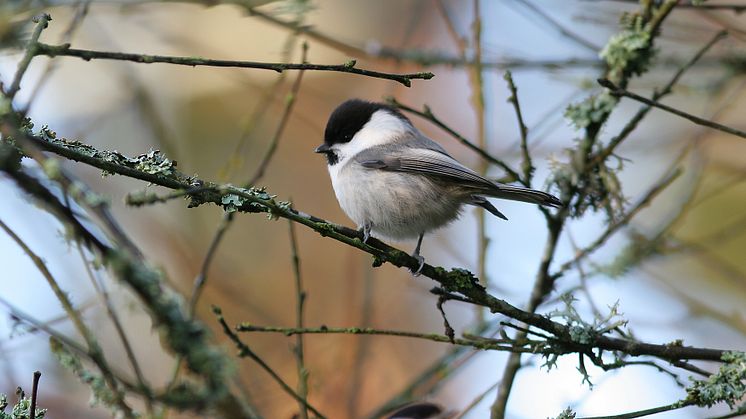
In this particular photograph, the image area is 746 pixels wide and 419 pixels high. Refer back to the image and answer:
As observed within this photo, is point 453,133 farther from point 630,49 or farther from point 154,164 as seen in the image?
point 154,164

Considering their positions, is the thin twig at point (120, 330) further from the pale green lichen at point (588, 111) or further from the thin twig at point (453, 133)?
the pale green lichen at point (588, 111)

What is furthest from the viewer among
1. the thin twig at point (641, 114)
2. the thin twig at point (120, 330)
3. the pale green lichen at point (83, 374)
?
the thin twig at point (641, 114)

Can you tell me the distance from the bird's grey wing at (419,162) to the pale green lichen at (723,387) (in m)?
1.31

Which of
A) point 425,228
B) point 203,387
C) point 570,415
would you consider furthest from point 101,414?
point 203,387

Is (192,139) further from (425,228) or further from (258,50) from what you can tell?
(425,228)

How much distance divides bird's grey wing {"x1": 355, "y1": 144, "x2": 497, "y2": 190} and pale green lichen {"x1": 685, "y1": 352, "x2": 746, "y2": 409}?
4.29 feet

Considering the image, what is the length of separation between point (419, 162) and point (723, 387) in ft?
5.85

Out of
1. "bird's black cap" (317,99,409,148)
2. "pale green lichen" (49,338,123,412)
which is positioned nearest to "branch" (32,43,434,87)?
"pale green lichen" (49,338,123,412)

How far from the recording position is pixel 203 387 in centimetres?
98

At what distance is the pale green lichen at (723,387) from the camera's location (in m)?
1.83

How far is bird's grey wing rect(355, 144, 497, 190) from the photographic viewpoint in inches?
123

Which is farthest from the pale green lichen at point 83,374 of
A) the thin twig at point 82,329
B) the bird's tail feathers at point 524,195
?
the bird's tail feathers at point 524,195

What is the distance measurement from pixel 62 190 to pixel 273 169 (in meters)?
6.21

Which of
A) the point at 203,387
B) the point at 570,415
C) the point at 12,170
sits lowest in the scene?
the point at 203,387
